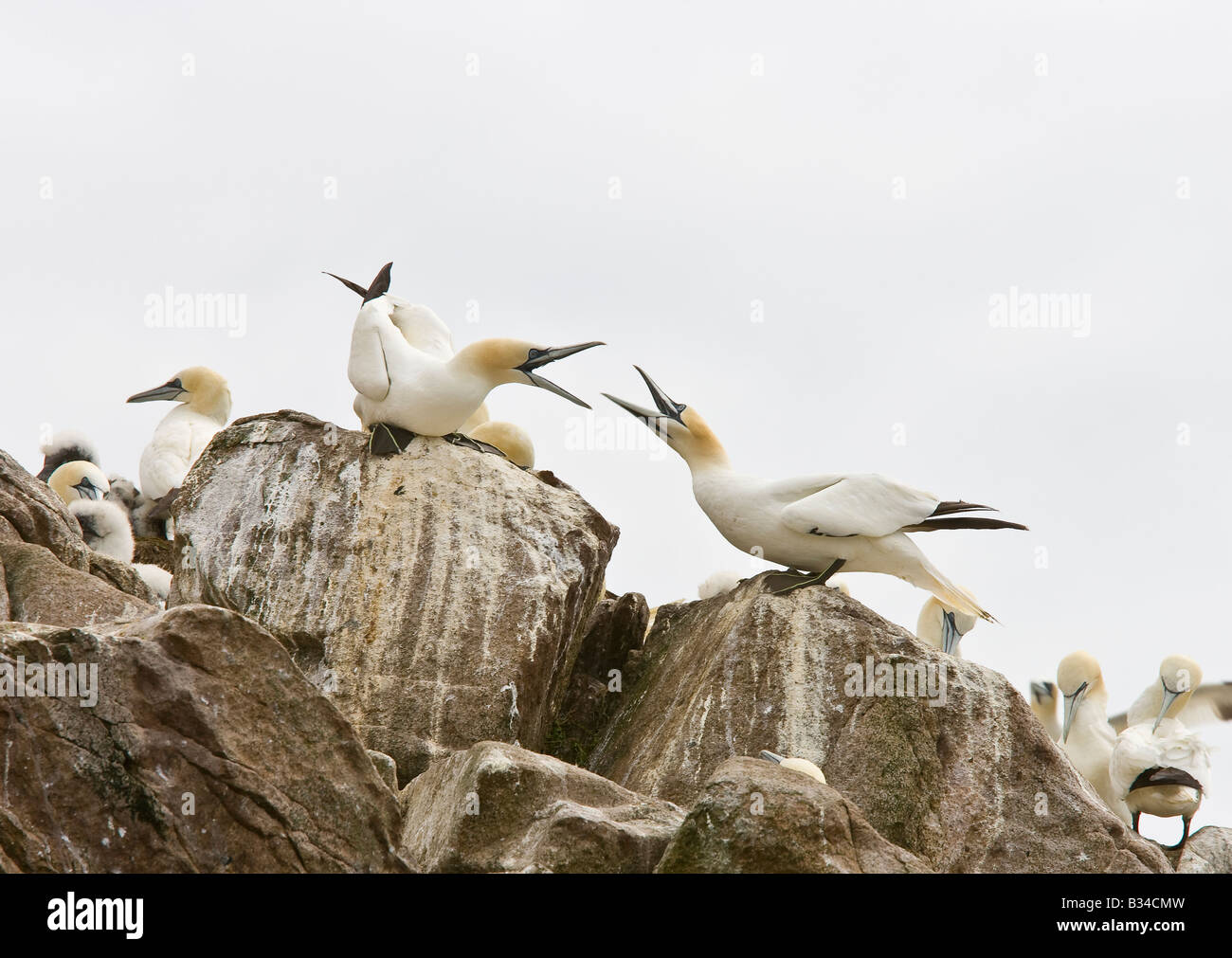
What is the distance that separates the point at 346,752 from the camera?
22.7 feet

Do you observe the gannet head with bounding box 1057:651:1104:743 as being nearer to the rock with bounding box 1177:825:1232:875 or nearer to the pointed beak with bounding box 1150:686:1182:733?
the pointed beak with bounding box 1150:686:1182:733

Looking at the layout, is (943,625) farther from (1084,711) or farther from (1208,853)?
(1208,853)

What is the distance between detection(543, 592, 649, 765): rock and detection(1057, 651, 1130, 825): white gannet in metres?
5.23

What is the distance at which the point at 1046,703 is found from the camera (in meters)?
15.9

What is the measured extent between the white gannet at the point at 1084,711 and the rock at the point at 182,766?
924 centimetres

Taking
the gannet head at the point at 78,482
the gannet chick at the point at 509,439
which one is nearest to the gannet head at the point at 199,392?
the gannet head at the point at 78,482

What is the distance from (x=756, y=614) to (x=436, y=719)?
1982 mm

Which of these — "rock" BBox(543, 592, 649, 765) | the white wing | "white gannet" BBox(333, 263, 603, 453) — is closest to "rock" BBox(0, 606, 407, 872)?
"rock" BBox(543, 592, 649, 765)

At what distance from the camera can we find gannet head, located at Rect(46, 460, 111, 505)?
16375 mm

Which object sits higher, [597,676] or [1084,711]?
[597,676]

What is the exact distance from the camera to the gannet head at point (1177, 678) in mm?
14992

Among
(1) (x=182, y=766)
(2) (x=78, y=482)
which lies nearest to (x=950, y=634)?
(2) (x=78, y=482)

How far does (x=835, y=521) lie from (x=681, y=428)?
135cm
